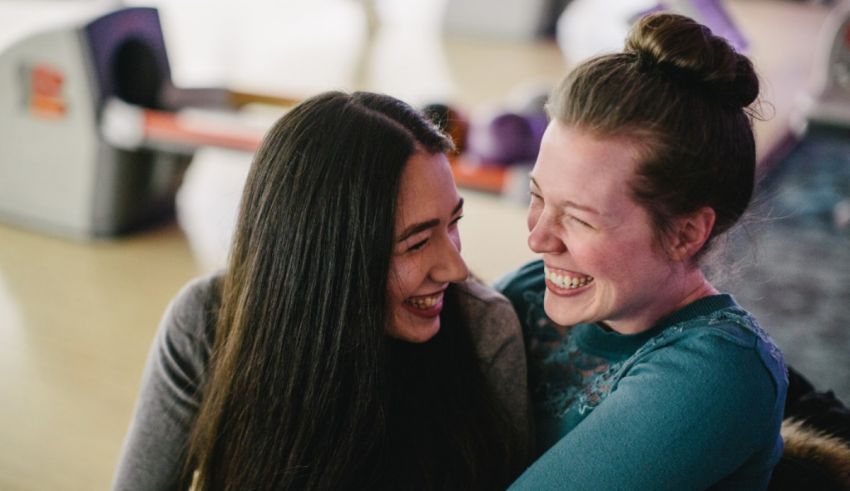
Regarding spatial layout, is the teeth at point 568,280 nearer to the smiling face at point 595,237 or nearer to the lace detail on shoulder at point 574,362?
the smiling face at point 595,237

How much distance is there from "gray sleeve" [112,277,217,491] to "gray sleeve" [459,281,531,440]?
44cm

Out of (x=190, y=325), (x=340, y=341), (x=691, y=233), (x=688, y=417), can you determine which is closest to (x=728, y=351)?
(x=688, y=417)

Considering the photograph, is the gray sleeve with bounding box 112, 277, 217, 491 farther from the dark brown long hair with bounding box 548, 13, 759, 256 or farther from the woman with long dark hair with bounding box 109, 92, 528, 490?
the dark brown long hair with bounding box 548, 13, 759, 256

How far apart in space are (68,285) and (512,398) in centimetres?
233

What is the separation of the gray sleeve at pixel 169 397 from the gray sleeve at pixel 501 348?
1.44 feet

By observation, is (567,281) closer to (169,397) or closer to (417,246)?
(417,246)

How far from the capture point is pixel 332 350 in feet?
4.27

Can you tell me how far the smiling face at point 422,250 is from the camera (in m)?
1.27

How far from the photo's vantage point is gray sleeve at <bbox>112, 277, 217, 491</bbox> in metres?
1.43

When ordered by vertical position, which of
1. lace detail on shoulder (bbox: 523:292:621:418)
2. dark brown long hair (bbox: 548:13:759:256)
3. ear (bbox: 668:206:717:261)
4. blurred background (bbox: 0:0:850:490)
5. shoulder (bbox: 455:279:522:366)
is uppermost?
dark brown long hair (bbox: 548:13:759:256)

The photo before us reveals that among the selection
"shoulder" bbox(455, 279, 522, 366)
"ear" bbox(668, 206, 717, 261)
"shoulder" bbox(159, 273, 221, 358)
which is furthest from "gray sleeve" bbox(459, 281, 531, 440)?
"shoulder" bbox(159, 273, 221, 358)

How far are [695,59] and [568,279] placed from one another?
358 millimetres

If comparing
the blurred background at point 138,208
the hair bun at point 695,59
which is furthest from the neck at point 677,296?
the blurred background at point 138,208

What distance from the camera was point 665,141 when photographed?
1.16 m
